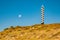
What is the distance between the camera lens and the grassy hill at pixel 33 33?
24.6m

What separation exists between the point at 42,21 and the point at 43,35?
19.6 ft

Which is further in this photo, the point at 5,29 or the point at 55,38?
the point at 5,29

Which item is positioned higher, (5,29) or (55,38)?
(5,29)

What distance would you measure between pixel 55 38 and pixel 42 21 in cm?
779

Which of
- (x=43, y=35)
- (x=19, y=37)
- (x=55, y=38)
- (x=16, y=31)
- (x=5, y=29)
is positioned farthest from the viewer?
(x=5, y=29)

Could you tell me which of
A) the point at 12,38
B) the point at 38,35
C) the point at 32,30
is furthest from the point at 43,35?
the point at 12,38

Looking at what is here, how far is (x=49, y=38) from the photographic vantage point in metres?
23.8

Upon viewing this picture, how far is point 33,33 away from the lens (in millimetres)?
26953

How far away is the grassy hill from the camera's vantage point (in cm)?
2456

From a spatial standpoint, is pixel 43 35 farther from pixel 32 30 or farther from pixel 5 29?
pixel 5 29

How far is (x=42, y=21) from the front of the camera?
30.8 metres

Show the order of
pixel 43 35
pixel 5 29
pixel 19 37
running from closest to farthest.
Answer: pixel 43 35
pixel 19 37
pixel 5 29

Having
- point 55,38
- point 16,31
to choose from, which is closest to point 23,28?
point 16,31

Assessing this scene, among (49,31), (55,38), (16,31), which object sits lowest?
(55,38)
